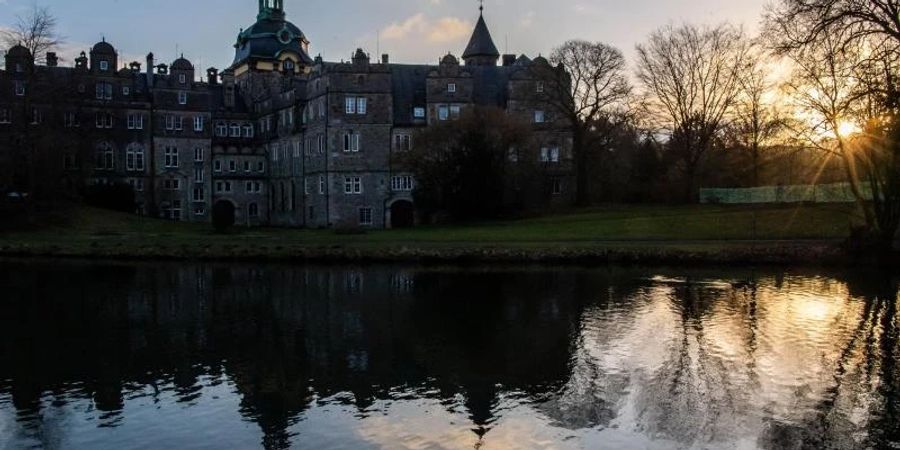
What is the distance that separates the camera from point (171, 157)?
74.9 metres

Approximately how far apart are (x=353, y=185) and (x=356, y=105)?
6.43 meters

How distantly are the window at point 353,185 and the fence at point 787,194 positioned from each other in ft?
88.0

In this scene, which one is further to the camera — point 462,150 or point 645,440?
point 462,150

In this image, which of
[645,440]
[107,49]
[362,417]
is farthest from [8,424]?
[107,49]

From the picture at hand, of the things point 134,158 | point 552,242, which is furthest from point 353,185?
point 552,242

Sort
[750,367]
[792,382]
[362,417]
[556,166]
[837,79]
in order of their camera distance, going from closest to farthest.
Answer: [362,417], [792,382], [750,367], [837,79], [556,166]

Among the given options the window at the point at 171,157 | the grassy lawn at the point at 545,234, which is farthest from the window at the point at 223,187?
the grassy lawn at the point at 545,234

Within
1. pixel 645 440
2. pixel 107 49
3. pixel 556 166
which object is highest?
pixel 107 49

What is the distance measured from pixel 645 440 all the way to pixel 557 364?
15.4 ft

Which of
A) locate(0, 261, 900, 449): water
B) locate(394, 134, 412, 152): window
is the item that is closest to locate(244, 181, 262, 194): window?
locate(394, 134, 412, 152): window

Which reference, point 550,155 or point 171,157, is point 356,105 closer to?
point 550,155

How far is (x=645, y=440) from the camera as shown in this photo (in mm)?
12094

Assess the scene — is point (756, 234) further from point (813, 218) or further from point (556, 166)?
point (556, 166)

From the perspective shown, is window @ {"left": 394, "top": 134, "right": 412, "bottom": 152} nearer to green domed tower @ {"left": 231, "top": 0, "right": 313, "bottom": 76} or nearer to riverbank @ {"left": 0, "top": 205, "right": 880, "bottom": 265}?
riverbank @ {"left": 0, "top": 205, "right": 880, "bottom": 265}
